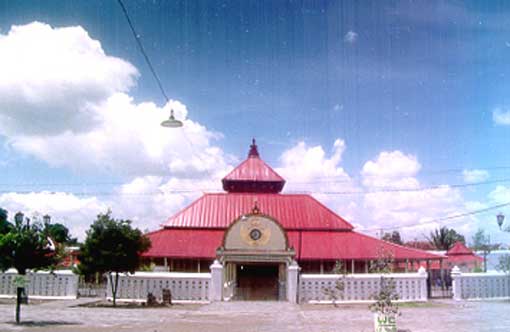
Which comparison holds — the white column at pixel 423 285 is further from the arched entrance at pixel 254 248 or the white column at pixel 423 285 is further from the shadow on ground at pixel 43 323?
the shadow on ground at pixel 43 323

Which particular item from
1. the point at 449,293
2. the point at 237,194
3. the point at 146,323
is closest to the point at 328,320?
the point at 146,323

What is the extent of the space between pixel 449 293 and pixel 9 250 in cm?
2407

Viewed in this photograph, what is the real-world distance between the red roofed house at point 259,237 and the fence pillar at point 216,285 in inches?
64.5

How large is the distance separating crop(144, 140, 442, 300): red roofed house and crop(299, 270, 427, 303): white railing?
1814 mm

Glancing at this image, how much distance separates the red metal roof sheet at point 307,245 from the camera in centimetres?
3541

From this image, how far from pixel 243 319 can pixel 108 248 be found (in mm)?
8137

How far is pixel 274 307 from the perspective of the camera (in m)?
23.3

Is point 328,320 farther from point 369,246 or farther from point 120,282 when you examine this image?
point 369,246

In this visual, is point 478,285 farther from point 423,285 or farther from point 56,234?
point 56,234

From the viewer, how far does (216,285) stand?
2673cm

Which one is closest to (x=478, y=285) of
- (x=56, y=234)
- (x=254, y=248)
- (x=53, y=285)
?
(x=254, y=248)

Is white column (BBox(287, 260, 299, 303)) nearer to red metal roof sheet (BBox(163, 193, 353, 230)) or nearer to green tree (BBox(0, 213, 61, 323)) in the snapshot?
red metal roof sheet (BBox(163, 193, 353, 230))

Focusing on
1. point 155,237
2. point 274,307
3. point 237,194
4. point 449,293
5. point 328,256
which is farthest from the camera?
point 237,194

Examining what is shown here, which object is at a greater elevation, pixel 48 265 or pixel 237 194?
pixel 237 194
